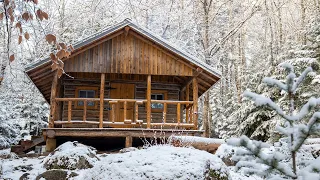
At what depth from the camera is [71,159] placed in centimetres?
969

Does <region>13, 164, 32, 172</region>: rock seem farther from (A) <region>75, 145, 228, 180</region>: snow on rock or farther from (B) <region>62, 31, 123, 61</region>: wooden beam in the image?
(B) <region>62, 31, 123, 61</region>: wooden beam

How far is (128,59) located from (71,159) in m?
6.51

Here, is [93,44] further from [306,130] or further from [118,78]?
[306,130]

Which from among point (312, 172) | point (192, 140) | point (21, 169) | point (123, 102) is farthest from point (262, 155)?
point (123, 102)

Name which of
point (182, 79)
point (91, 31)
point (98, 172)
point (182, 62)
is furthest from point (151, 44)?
point (91, 31)

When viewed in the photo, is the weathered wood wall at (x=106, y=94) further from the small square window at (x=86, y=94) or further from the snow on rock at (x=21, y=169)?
the snow on rock at (x=21, y=169)

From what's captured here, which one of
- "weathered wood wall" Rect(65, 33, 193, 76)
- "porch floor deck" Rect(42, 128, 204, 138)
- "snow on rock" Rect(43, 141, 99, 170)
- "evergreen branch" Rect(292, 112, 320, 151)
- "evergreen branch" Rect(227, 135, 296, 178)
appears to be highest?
"weathered wood wall" Rect(65, 33, 193, 76)

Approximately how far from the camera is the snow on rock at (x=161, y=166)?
5.84 m

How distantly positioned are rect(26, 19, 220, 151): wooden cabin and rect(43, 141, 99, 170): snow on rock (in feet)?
12.7

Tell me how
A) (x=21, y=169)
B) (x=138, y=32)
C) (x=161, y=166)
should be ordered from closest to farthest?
(x=161, y=166), (x=21, y=169), (x=138, y=32)

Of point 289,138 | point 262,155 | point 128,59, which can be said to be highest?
point 128,59

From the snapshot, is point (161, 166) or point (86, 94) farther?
point (86, 94)

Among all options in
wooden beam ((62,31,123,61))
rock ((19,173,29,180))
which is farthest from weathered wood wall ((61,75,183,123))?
rock ((19,173,29,180))

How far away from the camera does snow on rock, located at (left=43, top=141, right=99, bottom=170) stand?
9562 millimetres
